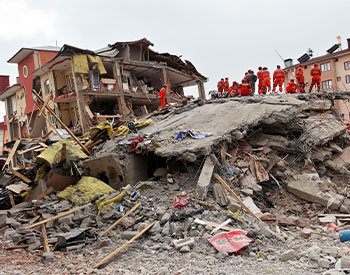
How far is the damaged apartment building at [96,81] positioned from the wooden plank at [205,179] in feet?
47.9

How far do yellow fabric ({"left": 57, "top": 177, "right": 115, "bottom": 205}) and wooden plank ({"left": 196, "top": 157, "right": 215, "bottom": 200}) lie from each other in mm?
3059

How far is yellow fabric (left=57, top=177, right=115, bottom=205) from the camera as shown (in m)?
9.01

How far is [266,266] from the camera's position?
5.15 m

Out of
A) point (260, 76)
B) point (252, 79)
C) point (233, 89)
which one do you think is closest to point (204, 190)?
point (252, 79)

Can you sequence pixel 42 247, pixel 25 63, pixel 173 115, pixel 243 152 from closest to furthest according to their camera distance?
pixel 42 247, pixel 243 152, pixel 173 115, pixel 25 63

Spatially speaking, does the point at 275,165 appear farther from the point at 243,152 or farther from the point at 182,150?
the point at 182,150

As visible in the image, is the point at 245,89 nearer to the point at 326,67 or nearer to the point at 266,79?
the point at 266,79

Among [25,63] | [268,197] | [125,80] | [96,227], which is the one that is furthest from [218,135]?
[25,63]

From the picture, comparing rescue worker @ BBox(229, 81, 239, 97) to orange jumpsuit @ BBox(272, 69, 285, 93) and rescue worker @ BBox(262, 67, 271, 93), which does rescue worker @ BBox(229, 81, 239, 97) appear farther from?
orange jumpsuit @ BBox(272, 69, 285, 93)

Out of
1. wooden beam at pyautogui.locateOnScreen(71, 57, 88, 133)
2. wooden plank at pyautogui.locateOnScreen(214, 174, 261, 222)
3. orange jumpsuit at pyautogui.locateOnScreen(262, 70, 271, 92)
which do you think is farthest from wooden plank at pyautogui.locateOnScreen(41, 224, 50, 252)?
wooden beam at pyautogui.locateOnScreen(71, 57, 88, 133)

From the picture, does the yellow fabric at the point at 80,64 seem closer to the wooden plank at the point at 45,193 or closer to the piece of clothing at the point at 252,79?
the piece of clothing at the point at 252,79

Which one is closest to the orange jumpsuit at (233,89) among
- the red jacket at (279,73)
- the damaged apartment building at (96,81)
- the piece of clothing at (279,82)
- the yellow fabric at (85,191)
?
the piece of clothing at (279,82)

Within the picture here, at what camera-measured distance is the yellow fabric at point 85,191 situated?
901cm

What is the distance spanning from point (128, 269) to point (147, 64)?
21395mm
